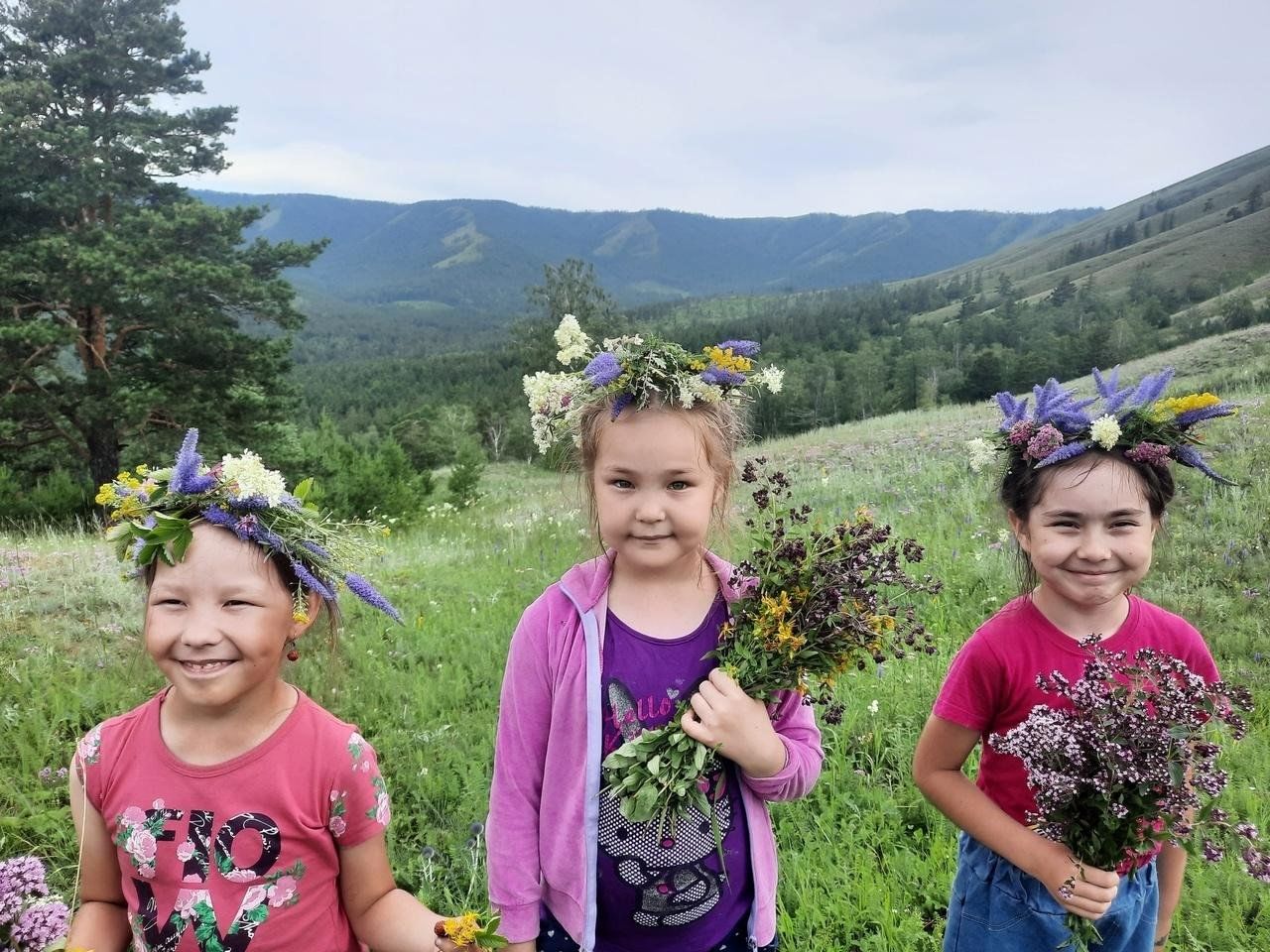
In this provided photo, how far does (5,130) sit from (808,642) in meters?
24.6

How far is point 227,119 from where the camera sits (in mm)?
21766

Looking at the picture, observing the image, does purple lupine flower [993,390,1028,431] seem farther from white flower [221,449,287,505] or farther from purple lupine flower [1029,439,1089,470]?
white flower [221,449,287,505]

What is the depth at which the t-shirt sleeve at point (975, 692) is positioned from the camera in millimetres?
2061

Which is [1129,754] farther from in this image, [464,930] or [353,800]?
[353,800]

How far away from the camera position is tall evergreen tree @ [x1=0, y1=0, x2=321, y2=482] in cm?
1852

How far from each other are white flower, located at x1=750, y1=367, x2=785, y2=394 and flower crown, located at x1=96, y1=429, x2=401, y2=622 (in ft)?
3.56

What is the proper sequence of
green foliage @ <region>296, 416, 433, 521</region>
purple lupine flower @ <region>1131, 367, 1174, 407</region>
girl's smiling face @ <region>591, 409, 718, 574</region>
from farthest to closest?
green foliage @ <region>296, 416, 433, 521</region>, purple lupine flower @ <region>1131, 367, 1174, 407</region>, girl's smiling face @ <region>591, 409, 718, 574</region>

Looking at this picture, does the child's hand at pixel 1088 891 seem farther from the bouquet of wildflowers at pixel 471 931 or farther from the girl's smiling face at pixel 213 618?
the girl's smiling face at pixel 213 618

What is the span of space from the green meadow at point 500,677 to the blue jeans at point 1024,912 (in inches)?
25.1

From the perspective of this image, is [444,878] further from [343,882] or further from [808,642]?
[808,642]

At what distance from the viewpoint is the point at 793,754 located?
193 centimetres

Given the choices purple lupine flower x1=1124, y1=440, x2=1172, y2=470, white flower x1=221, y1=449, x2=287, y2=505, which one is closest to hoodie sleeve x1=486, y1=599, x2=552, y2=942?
white flower x1=221, y1=449, x2=287, y2=505

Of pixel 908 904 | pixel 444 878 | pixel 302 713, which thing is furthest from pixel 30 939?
pixel 908 904

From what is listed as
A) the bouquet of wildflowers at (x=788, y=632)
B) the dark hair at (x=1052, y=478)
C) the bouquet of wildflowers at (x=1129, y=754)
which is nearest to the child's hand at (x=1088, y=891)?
the bouquet of wildflowers at (x=1129, y=754)
